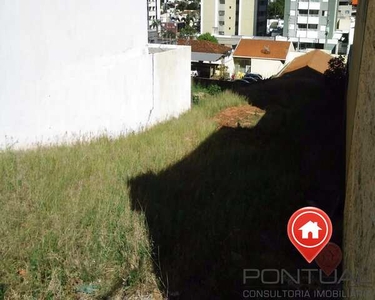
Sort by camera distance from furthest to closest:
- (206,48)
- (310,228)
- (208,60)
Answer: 1. (206,48)
2. (208,60)
3. (310,228)

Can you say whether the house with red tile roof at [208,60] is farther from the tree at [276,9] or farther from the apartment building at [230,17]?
the tree at [276,9]

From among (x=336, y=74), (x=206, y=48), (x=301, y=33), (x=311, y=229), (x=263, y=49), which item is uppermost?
(x=301, y=33)

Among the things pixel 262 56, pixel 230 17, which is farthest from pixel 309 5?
pixel 262 56

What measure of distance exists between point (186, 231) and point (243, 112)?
8.11 m

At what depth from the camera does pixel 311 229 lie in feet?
7.86

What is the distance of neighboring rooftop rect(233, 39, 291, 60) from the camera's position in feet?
126

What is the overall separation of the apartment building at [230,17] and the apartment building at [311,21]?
574cm

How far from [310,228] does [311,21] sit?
188ft

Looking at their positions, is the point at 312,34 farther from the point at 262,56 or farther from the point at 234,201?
the point at 234,201

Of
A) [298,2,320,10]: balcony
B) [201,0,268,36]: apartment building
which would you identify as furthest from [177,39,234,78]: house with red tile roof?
[201,0,268,36]: apartment building

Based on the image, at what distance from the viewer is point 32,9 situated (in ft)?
26.1

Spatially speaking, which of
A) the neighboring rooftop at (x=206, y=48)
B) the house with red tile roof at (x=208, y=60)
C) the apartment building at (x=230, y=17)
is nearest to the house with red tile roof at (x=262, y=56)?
the neighboring rooftop at (x=206, y=48)

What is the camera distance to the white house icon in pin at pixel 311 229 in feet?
7.80

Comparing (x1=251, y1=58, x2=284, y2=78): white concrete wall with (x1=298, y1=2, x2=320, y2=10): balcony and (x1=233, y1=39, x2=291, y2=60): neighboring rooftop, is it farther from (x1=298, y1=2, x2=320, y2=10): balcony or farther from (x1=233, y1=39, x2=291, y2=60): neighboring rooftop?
(x1=298, y1=2, x2=320, y2=10): balcony
